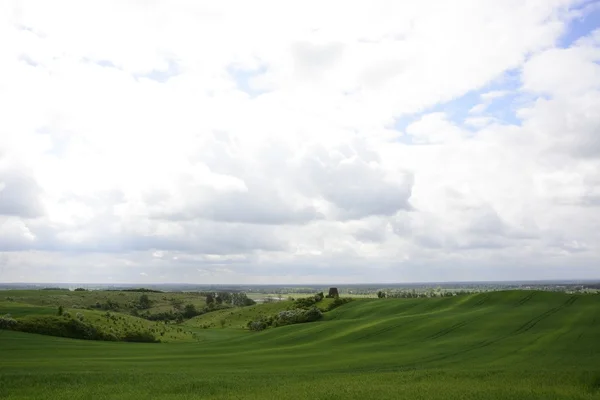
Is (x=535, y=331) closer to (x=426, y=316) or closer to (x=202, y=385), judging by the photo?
(x=426, y=316)

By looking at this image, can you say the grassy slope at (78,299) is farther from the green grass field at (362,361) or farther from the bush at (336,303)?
the green grass field at (362,361)

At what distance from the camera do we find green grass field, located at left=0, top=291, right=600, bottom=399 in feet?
80.2

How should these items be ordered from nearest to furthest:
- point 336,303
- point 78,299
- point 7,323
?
point 7,323, point 336,303, point 78,299

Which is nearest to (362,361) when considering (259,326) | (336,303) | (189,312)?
(259,326)

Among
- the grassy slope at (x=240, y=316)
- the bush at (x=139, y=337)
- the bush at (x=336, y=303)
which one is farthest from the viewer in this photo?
the grassy slope at (x=240, y=316)

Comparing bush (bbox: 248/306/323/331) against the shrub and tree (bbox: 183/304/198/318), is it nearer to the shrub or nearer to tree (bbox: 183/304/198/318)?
the shrub

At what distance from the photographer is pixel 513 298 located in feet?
232

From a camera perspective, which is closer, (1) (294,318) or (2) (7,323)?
(2) (7,323)

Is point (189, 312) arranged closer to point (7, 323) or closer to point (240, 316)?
point (240, 316)

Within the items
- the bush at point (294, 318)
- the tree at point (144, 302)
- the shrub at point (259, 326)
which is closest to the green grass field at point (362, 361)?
the bush at point (294, 318)

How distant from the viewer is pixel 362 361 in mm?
37594

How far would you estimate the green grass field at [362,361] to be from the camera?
2445cm

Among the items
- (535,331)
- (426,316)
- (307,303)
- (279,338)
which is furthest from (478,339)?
(307,303)

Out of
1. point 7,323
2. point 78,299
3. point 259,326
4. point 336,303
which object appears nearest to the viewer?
point 7,323
